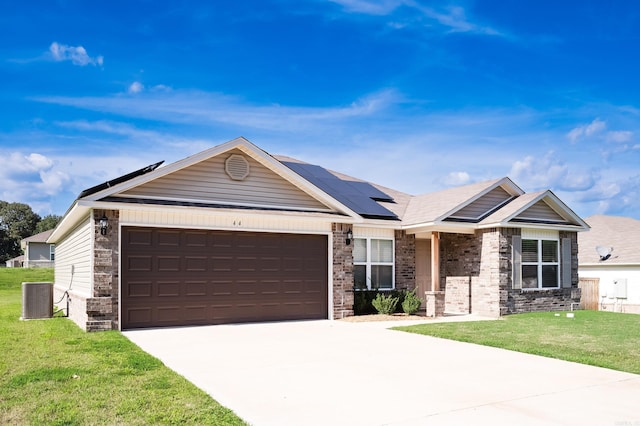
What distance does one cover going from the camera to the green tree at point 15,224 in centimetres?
7556

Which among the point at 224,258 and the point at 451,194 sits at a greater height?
the point at 451,194

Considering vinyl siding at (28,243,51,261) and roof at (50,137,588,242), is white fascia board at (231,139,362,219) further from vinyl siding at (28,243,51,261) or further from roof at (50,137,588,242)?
vinyl siding at (28,243,51,261)

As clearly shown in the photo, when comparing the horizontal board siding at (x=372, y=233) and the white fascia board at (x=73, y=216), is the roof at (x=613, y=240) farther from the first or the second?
the white fascia board at (x=73, y=216)

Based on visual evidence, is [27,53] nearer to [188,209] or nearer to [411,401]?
[188,209]

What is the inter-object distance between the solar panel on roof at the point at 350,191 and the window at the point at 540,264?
14.8ft

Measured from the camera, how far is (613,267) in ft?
75.9

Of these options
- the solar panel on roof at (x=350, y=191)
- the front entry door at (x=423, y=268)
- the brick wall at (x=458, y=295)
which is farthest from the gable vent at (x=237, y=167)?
the brick wall at (x=458, y=295)

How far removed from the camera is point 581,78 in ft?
62.0

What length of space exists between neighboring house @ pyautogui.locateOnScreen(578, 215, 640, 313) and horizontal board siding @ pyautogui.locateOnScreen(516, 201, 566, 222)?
468cm

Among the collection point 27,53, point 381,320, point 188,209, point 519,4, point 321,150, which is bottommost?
point 381,320

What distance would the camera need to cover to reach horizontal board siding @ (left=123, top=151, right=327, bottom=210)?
1344cm

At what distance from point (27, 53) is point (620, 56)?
61.7 ft

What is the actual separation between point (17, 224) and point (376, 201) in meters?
73.7

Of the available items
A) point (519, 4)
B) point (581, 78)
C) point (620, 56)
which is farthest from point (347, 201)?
point (620, 56)
